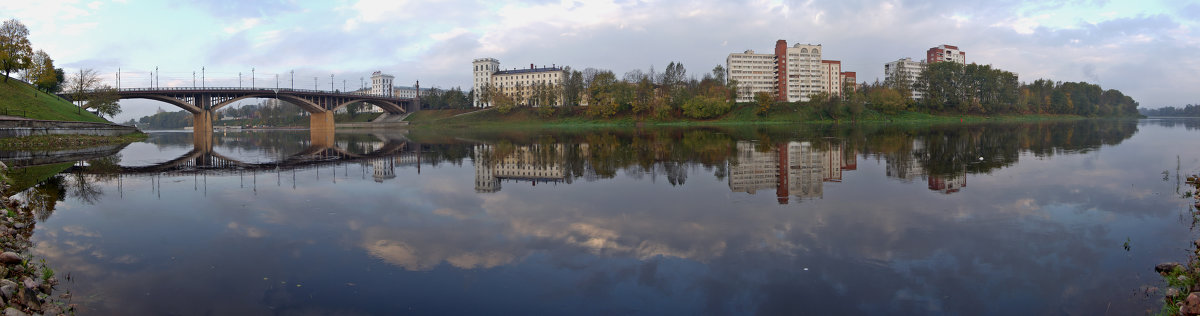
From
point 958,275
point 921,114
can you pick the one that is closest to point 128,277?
point 958,275

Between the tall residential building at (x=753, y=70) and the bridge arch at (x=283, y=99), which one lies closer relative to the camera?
the bridge arch at (x=283, y=99)

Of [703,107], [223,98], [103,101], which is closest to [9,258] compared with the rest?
[103,101]

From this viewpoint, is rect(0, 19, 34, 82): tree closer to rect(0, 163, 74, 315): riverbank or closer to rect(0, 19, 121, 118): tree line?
rect(0, 19, 121, 118): tree line

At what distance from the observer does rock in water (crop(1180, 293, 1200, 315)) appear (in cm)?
562

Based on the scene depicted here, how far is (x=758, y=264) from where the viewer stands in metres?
7.72

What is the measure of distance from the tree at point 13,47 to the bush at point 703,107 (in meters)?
78.5

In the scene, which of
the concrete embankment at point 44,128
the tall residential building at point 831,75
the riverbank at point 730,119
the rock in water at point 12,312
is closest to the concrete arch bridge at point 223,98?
the riverbank at point 730,119

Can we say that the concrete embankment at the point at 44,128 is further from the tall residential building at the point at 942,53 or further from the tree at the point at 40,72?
the tall residential building at the point at 942,53

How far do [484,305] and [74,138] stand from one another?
47.0 metres

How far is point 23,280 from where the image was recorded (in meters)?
7.12

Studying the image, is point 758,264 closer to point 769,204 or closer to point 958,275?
point 958,275

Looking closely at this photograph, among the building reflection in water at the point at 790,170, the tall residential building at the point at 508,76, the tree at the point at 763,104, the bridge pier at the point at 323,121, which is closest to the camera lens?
the building reflection in water at the point at 790,170

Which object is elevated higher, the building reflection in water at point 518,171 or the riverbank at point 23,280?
the building reflection in water at point 518,171

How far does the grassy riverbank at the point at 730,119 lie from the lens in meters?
92.1
